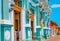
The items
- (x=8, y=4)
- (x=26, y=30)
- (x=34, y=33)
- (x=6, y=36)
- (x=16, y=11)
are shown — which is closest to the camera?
(x=6, y=36)

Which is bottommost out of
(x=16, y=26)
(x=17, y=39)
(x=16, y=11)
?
(x=17, y=39)

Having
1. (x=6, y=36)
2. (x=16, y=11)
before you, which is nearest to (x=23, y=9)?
(x=16, y=11)

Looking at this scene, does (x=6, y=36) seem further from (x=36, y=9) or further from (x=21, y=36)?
(x=36, y=9)

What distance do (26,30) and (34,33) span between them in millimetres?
4053

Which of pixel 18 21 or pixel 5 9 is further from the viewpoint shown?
pixel 18 21

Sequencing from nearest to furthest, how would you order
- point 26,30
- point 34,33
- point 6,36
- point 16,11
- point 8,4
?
point 6,36 → point 8,4 → point 16,11 → point 26,30 → point 34,33

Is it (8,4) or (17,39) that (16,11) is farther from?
(8,4)

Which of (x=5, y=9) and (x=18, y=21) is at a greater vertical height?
(x=5, y=9)

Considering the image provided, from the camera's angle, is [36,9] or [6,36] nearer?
[6,36]

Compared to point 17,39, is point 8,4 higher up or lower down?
higher up

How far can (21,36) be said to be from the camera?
13547mm

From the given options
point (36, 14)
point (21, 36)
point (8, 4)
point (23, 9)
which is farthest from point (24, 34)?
point (36, 14)

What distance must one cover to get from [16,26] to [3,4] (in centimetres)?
432

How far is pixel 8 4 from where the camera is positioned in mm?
9961
